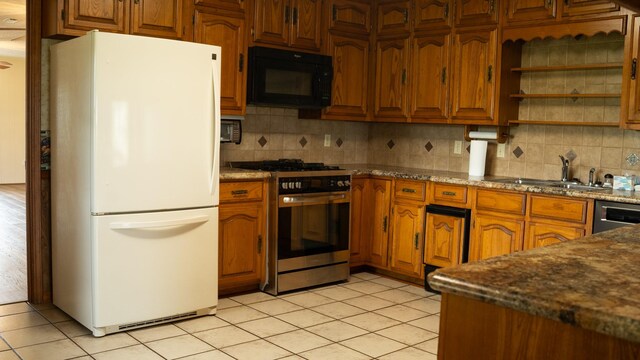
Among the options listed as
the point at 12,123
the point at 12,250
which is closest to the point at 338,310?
the point at 12,250

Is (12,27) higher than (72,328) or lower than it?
higher

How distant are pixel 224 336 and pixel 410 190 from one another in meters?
1.91

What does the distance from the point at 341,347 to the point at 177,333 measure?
0.94m

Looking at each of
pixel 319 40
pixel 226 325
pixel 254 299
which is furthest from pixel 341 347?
pixel 319 40

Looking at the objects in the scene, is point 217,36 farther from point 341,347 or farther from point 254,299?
point 341,347

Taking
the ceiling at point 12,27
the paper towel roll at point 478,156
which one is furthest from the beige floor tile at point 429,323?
the ceiling at point 12,27

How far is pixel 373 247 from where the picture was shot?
4.99 m

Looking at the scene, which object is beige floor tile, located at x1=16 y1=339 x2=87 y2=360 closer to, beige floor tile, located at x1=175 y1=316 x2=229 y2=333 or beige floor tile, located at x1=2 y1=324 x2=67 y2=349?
beige floor tile, located at x1=2 y1=324 x2=67 y2=349

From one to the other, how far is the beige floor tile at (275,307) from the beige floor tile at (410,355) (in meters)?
0.92

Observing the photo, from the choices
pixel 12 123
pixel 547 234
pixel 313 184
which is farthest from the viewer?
pixel 12 123

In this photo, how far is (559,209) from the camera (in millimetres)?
3836

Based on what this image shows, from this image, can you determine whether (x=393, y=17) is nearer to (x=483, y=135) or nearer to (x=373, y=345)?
(x=483, y=135)

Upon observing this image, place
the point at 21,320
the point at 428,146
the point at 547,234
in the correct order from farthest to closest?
1. the point at 428,146
2. the point at 547,234
3. the point at 21,320

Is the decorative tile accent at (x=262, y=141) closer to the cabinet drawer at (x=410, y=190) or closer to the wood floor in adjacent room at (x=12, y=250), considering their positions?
the cabinet drawer at (x=410, y=190)
